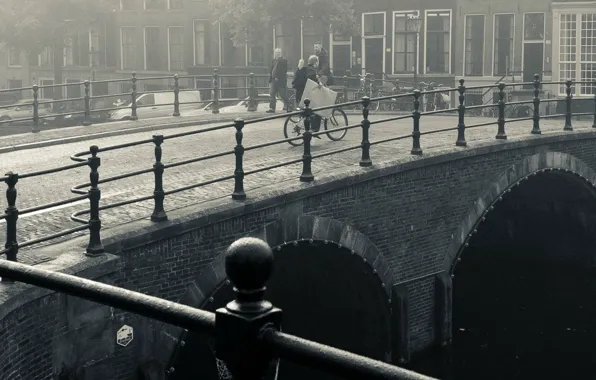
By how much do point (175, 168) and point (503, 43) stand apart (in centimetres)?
1929

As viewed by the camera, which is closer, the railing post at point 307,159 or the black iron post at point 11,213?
the black iron post at point 11,213

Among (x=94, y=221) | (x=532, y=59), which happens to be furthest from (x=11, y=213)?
(x=532, y=59)

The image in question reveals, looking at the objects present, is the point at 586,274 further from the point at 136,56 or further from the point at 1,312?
the point at 136,56

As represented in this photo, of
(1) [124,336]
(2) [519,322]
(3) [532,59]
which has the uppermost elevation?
(3) [532,59]

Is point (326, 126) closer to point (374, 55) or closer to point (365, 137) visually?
point (365, 137)

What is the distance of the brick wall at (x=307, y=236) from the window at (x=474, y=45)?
1488 cm

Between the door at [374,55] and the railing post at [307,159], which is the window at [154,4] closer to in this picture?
the door at [374,55]

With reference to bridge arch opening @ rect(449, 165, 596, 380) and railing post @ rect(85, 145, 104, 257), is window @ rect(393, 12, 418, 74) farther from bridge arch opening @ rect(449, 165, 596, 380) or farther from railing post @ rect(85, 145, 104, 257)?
railing post @ rect(85, 145, 104, 257)

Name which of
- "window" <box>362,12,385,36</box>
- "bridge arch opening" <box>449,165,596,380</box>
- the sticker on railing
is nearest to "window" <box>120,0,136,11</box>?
"window" <box>362,12,385,36</box>

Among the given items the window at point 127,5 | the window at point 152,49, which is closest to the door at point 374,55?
the window at point 152,49

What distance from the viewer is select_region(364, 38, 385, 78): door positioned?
34.0 m

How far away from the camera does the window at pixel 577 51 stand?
94.4ft

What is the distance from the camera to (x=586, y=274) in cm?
1847

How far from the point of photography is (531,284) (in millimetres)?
17734
